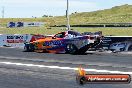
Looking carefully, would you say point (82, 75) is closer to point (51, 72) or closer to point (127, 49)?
point (51, 72)

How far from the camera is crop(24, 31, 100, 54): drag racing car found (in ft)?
72.1

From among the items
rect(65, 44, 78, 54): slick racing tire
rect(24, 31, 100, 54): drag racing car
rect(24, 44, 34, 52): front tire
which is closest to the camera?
rect(24, 31, 100, 54): drag racing car

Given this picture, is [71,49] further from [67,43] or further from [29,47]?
[29,47]

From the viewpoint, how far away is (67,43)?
914 inches

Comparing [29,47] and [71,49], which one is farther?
[29,47]

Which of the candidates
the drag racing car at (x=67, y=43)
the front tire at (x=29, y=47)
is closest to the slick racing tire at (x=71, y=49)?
the drag racing car at (x=67, y=43)

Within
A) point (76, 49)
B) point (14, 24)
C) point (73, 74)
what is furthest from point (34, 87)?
point (14, 24)

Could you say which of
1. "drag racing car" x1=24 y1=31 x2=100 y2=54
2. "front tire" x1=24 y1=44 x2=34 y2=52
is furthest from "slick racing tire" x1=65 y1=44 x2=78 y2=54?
"front tire" x1=24 y1=44 x2=34 y2=52

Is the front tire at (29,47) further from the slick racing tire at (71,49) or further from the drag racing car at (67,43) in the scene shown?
the slick racing tire at (71,49)

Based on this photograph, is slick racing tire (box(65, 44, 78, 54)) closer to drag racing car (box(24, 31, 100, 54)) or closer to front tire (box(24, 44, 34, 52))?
drag racing car (box(24, 31, 100, 54))

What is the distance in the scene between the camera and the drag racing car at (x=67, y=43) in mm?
21984

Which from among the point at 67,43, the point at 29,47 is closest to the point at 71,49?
the point at 67,43

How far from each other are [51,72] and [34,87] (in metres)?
3.52

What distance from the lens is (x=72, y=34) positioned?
76.8 feet
